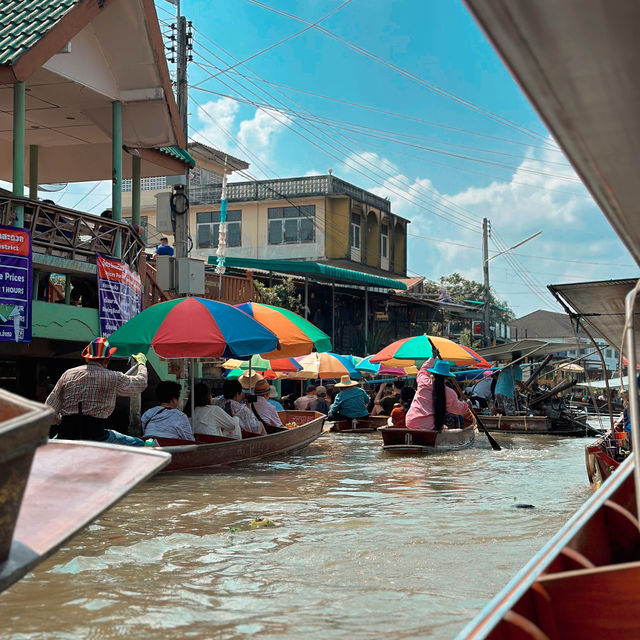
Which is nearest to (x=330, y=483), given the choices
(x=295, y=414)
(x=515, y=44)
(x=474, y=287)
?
(x=295, y=414)

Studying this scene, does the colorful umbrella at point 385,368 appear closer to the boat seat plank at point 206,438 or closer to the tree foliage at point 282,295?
the tree foliage at point 282,295

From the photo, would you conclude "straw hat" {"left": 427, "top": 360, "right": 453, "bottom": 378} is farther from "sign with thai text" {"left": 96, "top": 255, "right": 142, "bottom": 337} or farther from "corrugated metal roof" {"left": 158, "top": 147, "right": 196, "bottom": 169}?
"corrugated metal roof" {"left": 158, "top": 147, "right": 196, "bottom": 169}

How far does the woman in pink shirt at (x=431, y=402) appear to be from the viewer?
1479 cm

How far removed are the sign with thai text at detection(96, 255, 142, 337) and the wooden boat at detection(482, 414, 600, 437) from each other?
11.4 m

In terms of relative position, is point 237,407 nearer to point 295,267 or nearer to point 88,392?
point 88,392

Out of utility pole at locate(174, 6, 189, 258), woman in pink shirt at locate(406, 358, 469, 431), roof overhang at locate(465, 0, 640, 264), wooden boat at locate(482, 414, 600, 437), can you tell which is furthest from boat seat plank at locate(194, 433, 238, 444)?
wooden boat at locate(482, 414, 600, 437)

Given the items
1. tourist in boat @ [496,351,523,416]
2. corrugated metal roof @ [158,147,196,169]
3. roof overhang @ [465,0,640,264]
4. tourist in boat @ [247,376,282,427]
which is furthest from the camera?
tourist in boat @ [496,351,523,416]

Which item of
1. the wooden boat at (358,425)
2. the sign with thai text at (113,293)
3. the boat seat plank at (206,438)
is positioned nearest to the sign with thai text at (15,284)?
the sign with thai text at (113,293)

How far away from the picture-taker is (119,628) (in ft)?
15.8

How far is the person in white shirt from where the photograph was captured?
38.3ft

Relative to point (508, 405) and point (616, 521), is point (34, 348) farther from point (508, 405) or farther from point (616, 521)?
point (508, 405)

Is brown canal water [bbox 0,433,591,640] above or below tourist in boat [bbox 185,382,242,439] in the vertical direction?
below

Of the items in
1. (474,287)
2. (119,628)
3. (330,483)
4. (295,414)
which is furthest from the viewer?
(474,287)

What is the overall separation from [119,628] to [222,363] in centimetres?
1570
